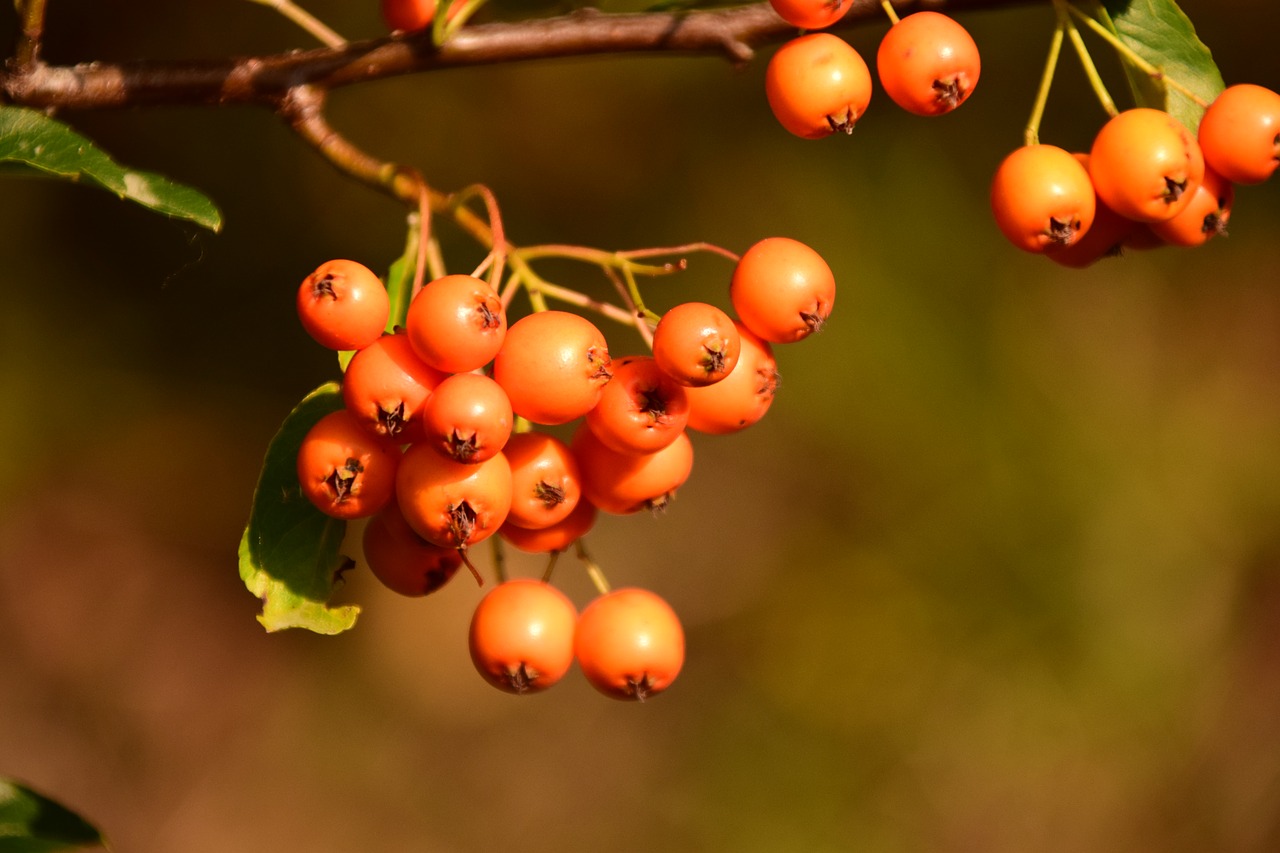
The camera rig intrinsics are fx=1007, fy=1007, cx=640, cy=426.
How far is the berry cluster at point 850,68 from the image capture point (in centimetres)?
86

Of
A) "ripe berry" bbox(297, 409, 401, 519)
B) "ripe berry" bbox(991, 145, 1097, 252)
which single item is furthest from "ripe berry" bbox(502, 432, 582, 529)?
"ripe berry" bbox(991, 145, 1097, 252)

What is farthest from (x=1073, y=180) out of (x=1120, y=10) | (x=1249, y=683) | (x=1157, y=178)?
(x=1249, y=683)

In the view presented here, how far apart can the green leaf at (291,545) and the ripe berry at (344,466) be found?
12cm

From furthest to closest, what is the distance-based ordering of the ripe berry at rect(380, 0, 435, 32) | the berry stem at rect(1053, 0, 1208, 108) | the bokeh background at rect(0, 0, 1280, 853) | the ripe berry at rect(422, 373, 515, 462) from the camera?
the bokeh background at rect(0, 0, 1280, 853)
the ripe berry at rect(380, 0, 435, 32)
the berry stem at rect(1053, 0, 1208, 108)
the ripe berry at rect(422, 373, 515, 462)

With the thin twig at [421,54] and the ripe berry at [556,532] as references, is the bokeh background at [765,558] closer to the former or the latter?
the thin twig at [421,54]

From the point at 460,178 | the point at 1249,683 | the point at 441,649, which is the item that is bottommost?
the point at 441,649

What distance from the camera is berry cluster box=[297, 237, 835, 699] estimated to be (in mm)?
766

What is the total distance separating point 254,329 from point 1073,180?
245 centimetres

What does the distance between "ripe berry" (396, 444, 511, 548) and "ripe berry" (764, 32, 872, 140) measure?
1.29ft

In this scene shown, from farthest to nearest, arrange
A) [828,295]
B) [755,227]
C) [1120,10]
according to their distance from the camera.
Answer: [755,227], [1120,10], [828,295]

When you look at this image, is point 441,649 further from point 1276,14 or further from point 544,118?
point 1276,14

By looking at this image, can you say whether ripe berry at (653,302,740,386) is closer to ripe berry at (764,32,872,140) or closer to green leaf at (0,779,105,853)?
ripe berry at (764,32,872,140)

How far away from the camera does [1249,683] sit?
3.06m

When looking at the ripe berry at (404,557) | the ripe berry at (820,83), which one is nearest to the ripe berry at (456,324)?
the ripe berry at (404,557)
